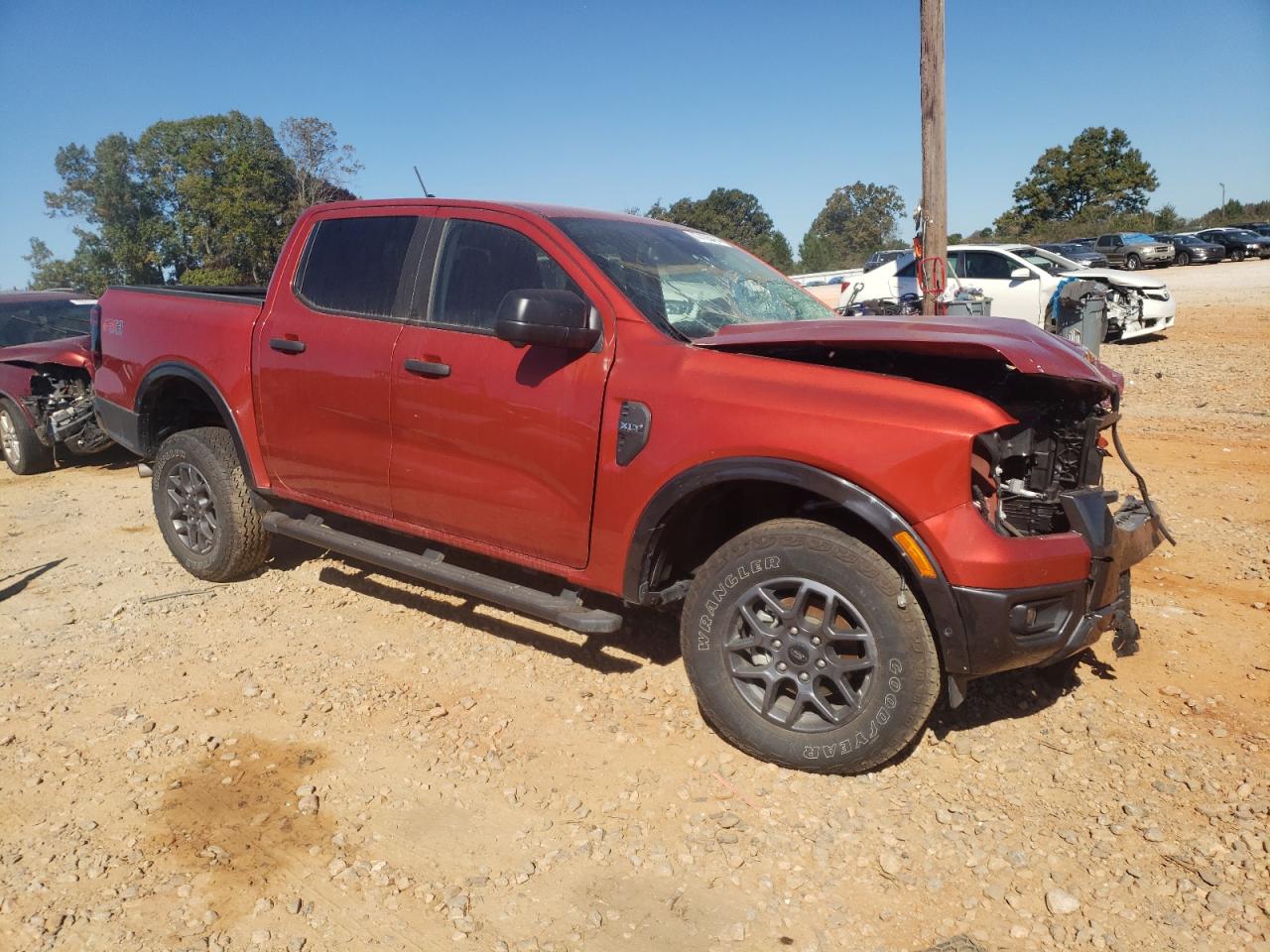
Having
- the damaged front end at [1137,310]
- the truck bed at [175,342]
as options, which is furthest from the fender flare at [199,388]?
the damaged front end at [1137,310]

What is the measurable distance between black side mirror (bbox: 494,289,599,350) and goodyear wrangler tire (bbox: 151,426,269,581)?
7.76 ft

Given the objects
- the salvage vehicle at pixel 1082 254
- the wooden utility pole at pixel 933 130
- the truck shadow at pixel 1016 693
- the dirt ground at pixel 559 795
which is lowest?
the dirt ground at pixel 559 795

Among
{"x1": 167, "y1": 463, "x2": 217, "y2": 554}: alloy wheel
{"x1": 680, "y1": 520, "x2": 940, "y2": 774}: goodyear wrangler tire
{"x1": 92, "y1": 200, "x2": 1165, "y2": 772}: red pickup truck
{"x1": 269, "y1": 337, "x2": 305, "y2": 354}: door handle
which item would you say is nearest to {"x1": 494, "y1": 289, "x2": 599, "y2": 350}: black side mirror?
{"x1": 92, "y1": 200, "x2": 1165, "y2": 772}: red pickup truck

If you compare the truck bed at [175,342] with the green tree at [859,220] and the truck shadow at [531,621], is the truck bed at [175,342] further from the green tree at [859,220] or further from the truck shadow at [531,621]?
the green tree at [859,220]

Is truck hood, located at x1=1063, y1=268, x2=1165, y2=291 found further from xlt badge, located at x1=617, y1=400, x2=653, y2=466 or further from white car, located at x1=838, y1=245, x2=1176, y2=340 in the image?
xlt badge, located at x1=617, y1=400, x2=653, y2=466

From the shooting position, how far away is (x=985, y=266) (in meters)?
15.0

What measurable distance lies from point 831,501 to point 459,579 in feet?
5.43

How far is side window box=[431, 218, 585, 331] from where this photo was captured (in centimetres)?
366

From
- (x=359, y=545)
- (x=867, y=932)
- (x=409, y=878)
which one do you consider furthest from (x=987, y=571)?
(x=359, y=545)

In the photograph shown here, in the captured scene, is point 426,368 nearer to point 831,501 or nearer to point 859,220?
point 831,501

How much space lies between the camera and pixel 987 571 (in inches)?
105

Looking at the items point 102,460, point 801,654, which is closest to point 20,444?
point 102,460

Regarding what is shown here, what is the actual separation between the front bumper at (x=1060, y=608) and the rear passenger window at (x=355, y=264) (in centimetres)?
279

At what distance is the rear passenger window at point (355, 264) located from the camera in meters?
4.11
